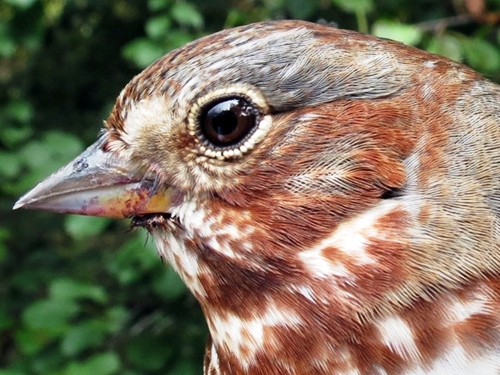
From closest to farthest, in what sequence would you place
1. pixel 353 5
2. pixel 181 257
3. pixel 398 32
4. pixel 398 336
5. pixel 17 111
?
1. pixel 398 336
2. pixel 181 257
3. pixel 398 32
4. pixel 353 5
5. pixel 17 111

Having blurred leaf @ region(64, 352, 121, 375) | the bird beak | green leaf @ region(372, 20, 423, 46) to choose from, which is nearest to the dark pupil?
the bird beak

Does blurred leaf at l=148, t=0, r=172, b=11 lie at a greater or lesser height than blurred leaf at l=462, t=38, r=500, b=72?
greater

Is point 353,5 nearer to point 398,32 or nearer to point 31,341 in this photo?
point 398,32

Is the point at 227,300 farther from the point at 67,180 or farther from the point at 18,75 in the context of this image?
the point at 18,75

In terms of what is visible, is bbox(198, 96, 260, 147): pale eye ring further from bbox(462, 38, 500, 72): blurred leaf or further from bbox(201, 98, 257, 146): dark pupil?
bbox(462, 38, 500, 72): blurred leaf

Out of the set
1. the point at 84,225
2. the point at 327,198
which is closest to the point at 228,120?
the point at 327,198

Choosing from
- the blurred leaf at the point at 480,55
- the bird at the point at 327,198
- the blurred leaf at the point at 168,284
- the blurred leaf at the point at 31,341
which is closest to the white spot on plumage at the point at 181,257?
the bird at the point at 327,198
